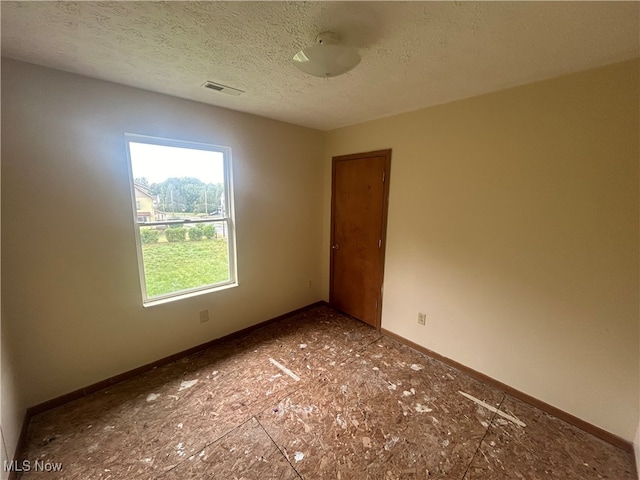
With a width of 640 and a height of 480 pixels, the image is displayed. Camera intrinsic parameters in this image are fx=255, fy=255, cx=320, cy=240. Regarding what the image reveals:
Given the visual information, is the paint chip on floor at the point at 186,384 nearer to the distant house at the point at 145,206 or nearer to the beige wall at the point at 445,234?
the beige wall at the point at 445,234

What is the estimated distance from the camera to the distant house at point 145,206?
2.11 meters

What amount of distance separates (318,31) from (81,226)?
206 cm

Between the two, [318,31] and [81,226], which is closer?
[318,31]

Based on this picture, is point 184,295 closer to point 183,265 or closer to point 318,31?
point 183,265

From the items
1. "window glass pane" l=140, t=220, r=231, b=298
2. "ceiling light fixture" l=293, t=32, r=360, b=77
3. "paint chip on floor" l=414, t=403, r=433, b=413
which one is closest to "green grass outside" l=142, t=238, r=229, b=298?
"window glass pane" l=140, t=220, r=231, b=298

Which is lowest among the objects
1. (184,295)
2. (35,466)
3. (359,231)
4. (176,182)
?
(35,466)

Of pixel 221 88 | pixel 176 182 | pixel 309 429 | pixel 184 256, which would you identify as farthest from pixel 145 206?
pixel 309 429

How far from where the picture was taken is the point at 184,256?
244cm

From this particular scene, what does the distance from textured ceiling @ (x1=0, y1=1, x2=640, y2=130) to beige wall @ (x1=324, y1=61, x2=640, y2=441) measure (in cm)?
26

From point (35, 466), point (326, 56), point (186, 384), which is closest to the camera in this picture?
point (326, 56)

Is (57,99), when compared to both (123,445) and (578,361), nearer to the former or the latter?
(123,445)

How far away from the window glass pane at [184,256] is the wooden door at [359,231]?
1.41 metres

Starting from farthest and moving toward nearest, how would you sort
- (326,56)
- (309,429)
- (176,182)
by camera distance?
(176,182) < (309,429) < (326,56)

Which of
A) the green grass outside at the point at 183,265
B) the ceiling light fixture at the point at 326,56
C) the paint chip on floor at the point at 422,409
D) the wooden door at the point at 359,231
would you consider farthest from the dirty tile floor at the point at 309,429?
the ceiling light fixture at the point at 326,56
